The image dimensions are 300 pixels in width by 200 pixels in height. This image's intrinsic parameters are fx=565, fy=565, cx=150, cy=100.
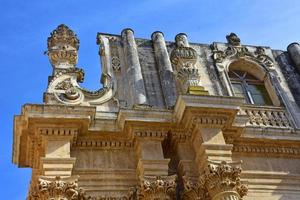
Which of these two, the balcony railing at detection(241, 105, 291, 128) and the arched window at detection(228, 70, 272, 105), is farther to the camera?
the arched window at detection(228, 70, 272, 105)

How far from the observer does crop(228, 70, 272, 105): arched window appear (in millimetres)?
14953

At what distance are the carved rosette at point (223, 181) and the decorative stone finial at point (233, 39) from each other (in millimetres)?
5797

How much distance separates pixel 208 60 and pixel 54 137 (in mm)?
5714

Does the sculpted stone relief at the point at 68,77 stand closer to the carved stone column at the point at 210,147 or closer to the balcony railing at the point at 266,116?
the carved stone column at the point at 210,147

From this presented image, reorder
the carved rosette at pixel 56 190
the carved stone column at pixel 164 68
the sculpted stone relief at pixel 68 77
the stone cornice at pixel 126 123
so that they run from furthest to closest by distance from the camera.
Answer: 1. the carved stone column at pixel 164 68
2. the sculpted stone relief at pixel 68 77
3. the stone cornice at pixel 126 123
4. the carved rosette at pixel 56 190

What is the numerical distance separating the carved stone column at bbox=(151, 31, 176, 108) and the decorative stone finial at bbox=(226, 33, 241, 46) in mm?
2140

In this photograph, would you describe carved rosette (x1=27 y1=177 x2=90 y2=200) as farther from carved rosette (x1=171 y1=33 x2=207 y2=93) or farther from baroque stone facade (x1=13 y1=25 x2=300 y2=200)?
carved rosette (x1=171 y1=33 x2=207 y2=93)

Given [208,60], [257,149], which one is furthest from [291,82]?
[257,149]

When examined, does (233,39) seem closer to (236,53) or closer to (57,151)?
(236,53)

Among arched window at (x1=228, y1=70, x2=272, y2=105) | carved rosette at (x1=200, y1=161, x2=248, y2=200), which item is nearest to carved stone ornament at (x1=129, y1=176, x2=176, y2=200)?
carved rosette at (x1=200, y1=161, x2=248, y2=200)

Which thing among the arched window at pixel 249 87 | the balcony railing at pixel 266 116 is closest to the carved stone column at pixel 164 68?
the balcony railing at pixel 266 116

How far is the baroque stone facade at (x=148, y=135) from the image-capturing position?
430 inches

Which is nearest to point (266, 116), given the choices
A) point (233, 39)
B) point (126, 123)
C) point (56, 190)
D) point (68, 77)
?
point (233, 39)

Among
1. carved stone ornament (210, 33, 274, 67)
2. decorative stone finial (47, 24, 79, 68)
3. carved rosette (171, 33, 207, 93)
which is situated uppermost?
carved stone ornament (210, 33, 274, 67)
